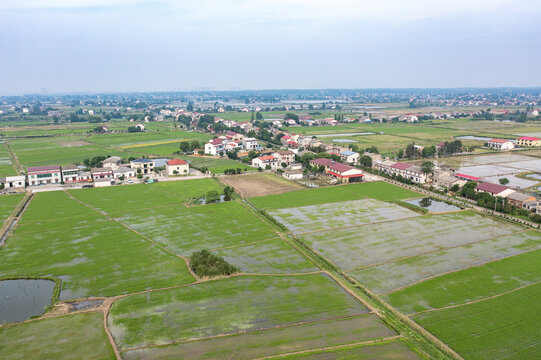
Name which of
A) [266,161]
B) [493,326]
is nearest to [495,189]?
[493,326]

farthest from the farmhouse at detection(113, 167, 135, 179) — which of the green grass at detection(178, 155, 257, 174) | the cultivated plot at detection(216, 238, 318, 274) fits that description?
the cultivated plot at detection(216, 238, 318, 274)

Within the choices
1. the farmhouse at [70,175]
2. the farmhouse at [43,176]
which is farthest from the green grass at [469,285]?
the farmhouse at [43,176]

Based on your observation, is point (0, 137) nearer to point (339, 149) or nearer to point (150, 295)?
point (339, 149)

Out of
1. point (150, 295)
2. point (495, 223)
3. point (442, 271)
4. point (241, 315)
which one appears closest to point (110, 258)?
point (150, 295)

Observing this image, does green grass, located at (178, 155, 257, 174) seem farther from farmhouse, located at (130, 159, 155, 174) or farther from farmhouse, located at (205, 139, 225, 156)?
farmhouse, located at (130, 159, 155, 174)

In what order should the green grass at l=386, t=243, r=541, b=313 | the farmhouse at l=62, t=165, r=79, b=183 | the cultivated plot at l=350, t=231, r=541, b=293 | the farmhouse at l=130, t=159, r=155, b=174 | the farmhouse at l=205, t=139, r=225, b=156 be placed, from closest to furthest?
the green grass at l=386, t=243, r=541, b=313, the cultivated plot at l=350, t=231, r=541, b=293, the farmhouse at l=62, t=165, r=79, b=183, the farmhouse at l=130, t=159, r=155, b=174, the farmhouse at l=205, t=139, r=225, b=156

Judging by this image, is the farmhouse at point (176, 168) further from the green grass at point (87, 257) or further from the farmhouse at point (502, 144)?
the farmhouse at point (502, 144)
